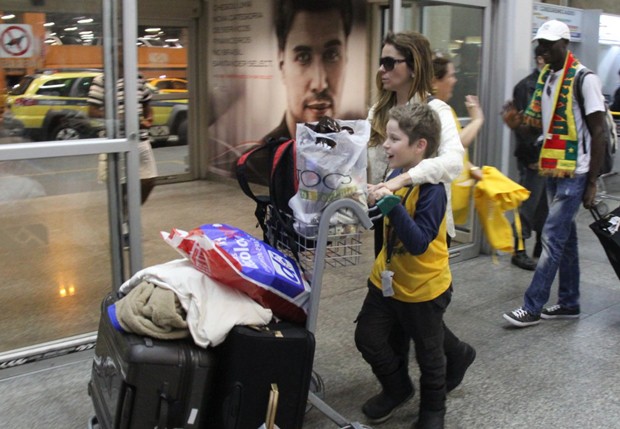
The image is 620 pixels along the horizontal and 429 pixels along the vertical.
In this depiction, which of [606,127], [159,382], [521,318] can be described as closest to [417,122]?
[159,382]

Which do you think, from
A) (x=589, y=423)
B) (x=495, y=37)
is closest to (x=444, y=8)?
(x=495, y=37)

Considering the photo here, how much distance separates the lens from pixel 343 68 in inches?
369

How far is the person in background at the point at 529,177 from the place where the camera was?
6.00 metres

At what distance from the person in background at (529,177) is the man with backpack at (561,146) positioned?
3.71 ft

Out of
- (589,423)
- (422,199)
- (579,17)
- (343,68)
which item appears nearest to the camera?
(422,199)

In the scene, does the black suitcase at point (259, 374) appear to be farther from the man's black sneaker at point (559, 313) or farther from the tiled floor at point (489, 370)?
the man's black sneaker at point (559, 313)

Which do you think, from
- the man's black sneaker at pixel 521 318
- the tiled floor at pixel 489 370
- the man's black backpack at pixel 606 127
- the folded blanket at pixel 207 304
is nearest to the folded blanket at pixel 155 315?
the folded blanket at pixel 207 304

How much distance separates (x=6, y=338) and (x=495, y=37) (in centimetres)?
458

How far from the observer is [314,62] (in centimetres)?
944

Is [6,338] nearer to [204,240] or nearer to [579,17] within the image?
[204,240]

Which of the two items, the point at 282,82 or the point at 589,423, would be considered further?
the point at 282,82

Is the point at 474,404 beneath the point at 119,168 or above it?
beneath

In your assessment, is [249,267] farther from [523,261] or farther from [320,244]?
[523,261]

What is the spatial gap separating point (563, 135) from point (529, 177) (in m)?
1.70
